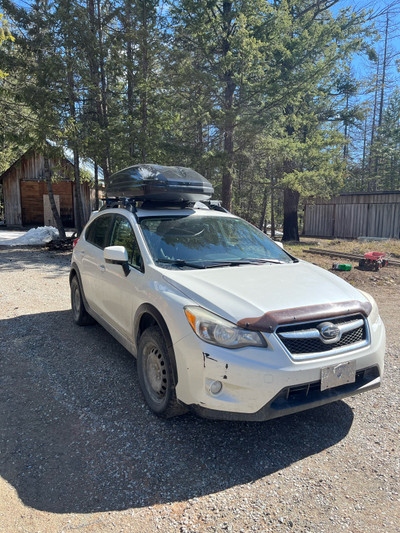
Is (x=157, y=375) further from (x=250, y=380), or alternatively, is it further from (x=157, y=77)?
(x=157, y=77)

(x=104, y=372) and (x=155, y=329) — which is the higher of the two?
(x=155, y=329)

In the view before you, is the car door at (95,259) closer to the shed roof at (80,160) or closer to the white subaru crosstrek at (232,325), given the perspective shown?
the white subaru crosstrek at (232,325)

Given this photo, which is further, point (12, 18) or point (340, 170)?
point (340, 170)

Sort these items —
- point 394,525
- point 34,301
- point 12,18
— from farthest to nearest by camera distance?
1. point 12,18
2. point 34,301
3. point 394,525

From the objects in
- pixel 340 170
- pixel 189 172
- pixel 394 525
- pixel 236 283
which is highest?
pixel 340 170

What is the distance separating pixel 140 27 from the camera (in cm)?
1209

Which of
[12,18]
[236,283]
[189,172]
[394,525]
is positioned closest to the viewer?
[394,525]

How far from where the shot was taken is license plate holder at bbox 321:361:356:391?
2.64 meters

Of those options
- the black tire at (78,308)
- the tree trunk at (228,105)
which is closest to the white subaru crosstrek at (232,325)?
the black tire at (78,308)

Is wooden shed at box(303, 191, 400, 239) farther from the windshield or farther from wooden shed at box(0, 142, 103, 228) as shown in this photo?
the windshield

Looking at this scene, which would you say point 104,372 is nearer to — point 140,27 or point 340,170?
point 140,27

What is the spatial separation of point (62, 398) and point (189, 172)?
3.12 m

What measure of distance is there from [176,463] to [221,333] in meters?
1.01

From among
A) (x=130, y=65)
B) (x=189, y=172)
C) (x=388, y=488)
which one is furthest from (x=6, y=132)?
(x=388, y=488)
